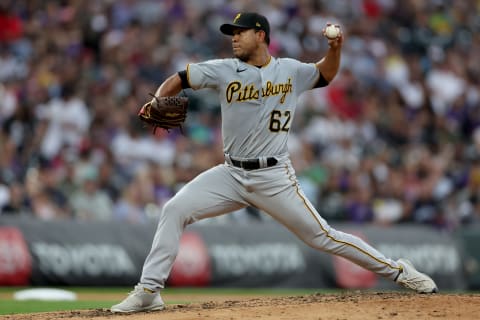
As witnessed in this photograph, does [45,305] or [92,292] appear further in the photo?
[92,292]

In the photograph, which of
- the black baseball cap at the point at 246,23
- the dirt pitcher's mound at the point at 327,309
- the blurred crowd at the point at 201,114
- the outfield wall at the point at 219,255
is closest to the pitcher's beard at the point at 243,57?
the black baseball cap at the point at 246,23

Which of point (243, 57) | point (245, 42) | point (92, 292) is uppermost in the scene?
point (245, 42)

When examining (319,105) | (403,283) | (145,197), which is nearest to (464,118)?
(319,105)

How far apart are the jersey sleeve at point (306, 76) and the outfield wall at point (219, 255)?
588cm

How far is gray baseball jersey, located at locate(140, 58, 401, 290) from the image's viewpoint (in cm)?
740

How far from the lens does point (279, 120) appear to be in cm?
760

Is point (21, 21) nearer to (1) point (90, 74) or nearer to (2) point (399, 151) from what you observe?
(1) point (90, 74)

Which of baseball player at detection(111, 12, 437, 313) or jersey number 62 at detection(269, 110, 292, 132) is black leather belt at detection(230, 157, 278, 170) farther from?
jersey number 62 at detection(269, 110, 292, 132)

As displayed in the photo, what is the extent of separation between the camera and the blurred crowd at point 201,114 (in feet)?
45.9

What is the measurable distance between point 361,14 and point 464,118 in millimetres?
3087

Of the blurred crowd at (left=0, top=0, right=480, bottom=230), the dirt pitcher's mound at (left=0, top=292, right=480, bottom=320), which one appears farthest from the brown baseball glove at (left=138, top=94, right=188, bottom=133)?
the blurred crowd at (left=0, top=0, right=480, bottom=230)

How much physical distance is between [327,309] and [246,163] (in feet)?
4.19

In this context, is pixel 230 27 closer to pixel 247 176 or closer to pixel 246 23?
pixel 246 23

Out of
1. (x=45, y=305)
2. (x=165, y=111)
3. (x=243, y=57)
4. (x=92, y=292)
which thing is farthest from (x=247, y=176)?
(x=92, y=292)
